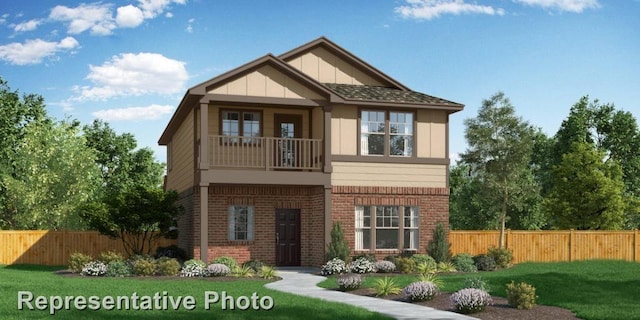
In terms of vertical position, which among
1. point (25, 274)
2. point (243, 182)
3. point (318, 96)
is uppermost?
point (318, 96)

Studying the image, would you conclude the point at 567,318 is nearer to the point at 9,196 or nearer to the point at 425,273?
the point at 425,273

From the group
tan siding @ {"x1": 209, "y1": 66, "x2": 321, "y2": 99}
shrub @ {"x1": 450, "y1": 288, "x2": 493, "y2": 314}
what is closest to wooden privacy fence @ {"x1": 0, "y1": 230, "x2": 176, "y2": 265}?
tan siding @ {"x1": 209, "y1": 66, "x2": 321, "y2": 99}

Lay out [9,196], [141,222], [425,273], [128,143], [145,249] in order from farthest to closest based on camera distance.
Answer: [128,143], [9,196], [145,249], [141,222], [425,273]

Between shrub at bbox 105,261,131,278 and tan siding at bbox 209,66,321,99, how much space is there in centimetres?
649

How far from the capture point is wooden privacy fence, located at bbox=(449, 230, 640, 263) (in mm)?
32031

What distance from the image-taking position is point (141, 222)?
27359mm

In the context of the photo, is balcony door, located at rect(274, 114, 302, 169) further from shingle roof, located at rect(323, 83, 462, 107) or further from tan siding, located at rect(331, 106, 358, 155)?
shingle roof, located at rect(323, 83, 462, 107)

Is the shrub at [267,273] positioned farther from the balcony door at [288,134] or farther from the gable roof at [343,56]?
the gable roof at [343,56]

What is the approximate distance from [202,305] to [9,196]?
30.4 meters

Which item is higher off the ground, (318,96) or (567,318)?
(318,96)

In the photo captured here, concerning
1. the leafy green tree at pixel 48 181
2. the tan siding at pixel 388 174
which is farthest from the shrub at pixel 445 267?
the leafy green tree at pixel 48 181

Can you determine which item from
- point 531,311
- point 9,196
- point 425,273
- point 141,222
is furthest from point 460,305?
point 9,196

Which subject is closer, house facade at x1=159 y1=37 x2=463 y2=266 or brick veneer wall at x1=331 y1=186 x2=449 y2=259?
house facade at x1=159 y1=37 x2=463 y2=266

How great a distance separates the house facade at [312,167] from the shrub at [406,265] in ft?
8.64
